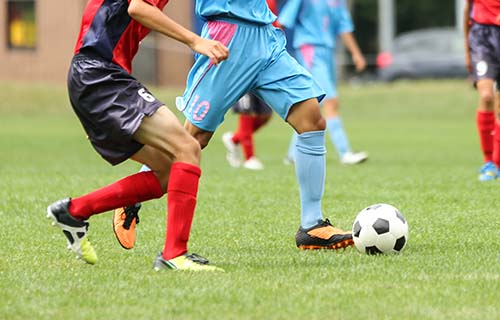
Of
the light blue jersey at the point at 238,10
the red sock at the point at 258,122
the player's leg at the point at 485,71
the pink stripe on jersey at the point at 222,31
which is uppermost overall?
the light blue jersey at the point at 238,10

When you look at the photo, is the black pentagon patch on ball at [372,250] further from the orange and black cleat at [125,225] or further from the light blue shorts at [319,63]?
the light blue shorts at [319,63]

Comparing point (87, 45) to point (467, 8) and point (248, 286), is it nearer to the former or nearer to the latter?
point (248, 286)

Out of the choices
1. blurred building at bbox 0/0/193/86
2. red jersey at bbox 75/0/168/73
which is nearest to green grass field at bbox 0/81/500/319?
red jersey at bbox 75/0/168/73

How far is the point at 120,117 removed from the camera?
18.9ft

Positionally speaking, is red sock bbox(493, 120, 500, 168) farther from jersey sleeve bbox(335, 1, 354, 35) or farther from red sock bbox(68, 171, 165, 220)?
red sock bbox(68, 171, 165, 220)

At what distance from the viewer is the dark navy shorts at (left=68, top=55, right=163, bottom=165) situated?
577 centimetres

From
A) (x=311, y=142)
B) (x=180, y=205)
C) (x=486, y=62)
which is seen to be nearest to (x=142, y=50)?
(x=486, y=62)

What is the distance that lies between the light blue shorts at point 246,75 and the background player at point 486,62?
14.0ft

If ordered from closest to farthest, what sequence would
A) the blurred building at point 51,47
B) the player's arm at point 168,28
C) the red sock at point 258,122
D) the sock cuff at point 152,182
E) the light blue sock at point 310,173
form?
the player's arm at point 168,28, the sock cuff at point 152,182, the light blue sock at point 310,173, the red sock at point 258,122, the blurred building at point 51,47

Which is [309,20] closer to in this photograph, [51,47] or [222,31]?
[222,31]

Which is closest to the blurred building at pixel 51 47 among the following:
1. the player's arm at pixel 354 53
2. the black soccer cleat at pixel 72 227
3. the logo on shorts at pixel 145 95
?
the player's arm at pixel 354 53

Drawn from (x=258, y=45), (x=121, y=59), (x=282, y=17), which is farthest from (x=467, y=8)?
(x=121, y=59)

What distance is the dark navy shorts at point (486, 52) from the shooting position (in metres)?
10.5

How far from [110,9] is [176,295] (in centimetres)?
158
